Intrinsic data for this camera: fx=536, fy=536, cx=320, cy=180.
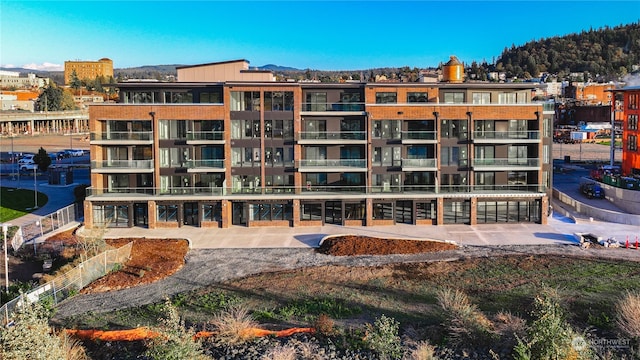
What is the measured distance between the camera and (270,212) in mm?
39781

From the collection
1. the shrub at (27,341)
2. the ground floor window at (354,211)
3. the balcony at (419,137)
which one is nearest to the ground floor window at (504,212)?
the balcony at (419,137)

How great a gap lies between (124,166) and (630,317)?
33122 mm

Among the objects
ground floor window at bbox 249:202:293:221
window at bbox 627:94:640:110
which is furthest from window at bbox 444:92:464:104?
window at bbox 627:94:640:110

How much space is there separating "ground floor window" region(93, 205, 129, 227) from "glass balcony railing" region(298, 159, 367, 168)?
1349 cm

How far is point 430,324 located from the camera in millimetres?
21203

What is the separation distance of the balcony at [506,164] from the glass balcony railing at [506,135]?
1.62 m

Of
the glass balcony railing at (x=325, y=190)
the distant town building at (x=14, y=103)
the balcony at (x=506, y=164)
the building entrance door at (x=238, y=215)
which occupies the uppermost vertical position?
the distant town building at (x=14, y=103)

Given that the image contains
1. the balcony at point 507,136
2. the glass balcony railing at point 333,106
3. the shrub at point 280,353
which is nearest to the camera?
the shrub at point 280,353

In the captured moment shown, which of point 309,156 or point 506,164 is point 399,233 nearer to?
point 309,156

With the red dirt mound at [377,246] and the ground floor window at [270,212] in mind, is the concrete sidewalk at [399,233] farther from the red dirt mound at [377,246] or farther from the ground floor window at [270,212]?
the red dirt mound at [377,246]

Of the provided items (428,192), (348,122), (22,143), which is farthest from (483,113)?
(22,143)

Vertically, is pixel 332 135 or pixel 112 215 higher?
pixel 332 135

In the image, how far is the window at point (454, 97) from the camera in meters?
40.6

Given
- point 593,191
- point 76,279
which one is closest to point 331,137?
point 76,279
